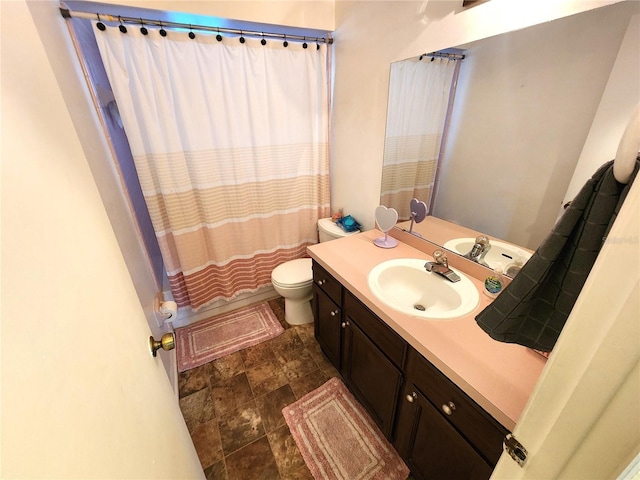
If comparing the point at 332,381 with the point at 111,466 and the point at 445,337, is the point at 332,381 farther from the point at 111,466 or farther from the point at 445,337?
the point at 111,466

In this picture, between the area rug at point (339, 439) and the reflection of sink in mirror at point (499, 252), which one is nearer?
the reflection of sink in mirror at point (499, 252)

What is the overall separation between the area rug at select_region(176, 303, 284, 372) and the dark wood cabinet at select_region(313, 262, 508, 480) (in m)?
0.73

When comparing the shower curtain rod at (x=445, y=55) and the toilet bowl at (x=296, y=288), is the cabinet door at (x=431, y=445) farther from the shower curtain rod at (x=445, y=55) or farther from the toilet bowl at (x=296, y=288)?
the shower curtain rod at (x=445, y=55)

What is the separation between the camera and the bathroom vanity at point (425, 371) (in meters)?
0.75

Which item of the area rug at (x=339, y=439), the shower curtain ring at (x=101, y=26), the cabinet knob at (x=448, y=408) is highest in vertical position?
the shower curtain ring at (x=101, y=26)

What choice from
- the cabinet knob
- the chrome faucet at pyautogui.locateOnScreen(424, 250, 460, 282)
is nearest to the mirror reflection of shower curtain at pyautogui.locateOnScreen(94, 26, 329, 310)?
the chrome faucet at pyautogui.locateOnScreen(424, 250, 460, 282)

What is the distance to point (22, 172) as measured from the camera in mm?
362

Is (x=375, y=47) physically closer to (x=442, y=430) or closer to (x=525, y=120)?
(x=525, y=120)

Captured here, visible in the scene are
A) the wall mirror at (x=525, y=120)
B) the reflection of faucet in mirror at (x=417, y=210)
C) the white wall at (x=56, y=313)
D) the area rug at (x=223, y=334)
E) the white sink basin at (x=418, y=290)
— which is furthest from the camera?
the area rug at (x=223, y=334)

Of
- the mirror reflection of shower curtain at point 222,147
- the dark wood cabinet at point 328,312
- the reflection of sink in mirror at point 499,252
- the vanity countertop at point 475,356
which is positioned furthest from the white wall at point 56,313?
the reflection of sink in mirror at point 499,252

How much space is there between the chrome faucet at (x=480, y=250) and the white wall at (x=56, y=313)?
4.42 feet

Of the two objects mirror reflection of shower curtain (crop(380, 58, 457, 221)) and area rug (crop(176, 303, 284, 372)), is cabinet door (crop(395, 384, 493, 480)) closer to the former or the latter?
mirror reflection of shower curtain (crop(380, 58, 457, 221))

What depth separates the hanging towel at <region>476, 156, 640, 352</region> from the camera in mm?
465

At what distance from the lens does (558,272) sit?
1.91 ft
